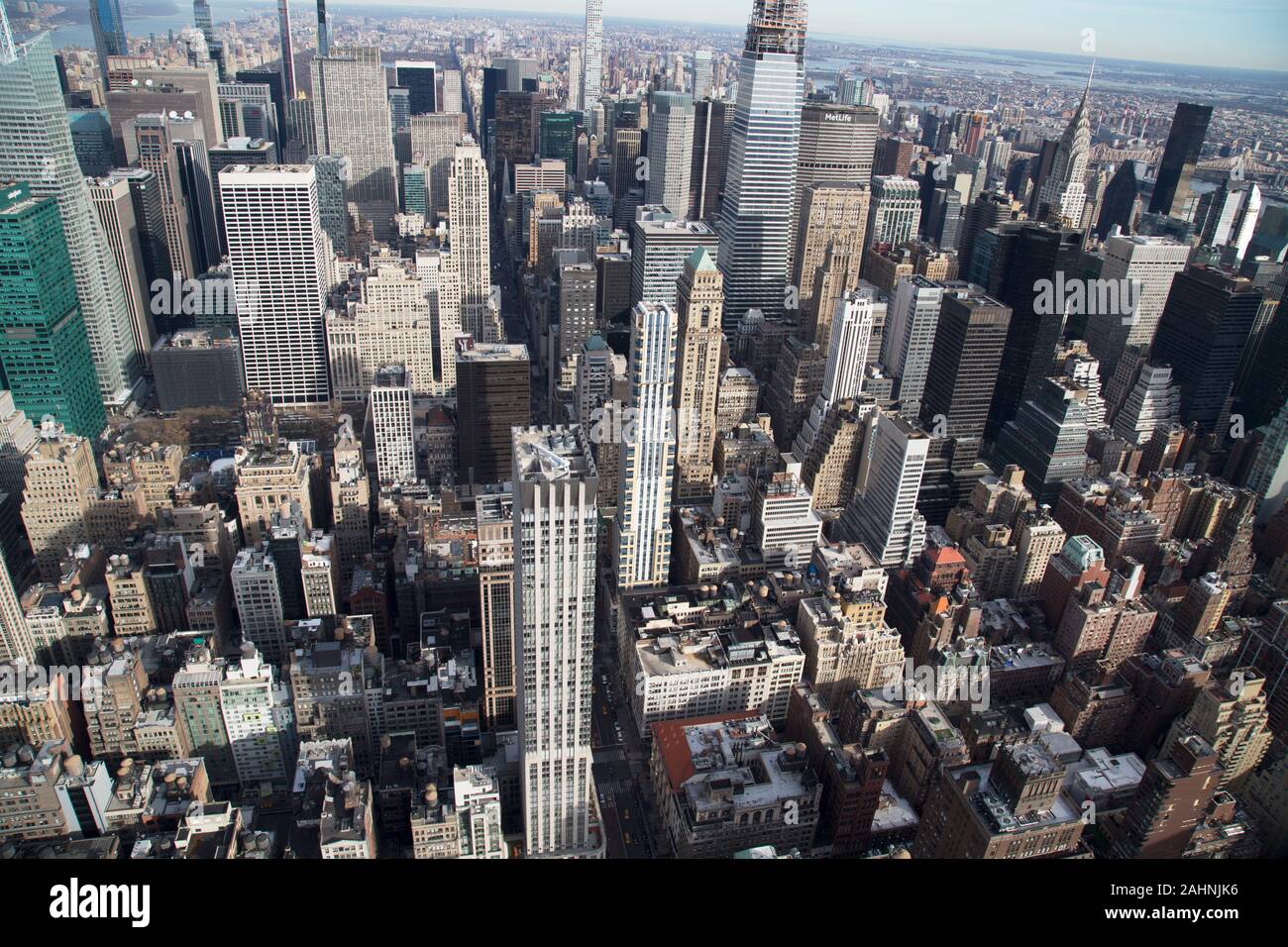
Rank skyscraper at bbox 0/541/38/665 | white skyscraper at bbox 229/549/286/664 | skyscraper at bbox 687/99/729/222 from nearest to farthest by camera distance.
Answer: skyscraper at bbox 0/541/38/665, white skyscraper at bbox 229/549/286/664, skyscraper at bbox 687/99/729/222

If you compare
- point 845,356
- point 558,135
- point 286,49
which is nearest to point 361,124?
point 286,49

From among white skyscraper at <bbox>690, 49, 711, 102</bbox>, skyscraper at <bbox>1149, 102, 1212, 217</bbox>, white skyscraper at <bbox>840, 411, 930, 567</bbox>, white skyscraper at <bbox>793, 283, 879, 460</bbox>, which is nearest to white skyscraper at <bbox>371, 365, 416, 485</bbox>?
white skyscraper at <bbox>793, 283, 879, 460</bbox>

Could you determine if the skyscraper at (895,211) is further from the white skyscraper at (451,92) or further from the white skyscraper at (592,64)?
the white skyscraper at (451,92)

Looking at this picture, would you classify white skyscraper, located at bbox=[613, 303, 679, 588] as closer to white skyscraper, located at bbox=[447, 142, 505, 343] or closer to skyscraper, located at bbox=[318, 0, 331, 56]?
white skyscraper, located at bbox=[447, 142, 505, 343]

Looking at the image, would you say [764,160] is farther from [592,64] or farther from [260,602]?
[260,602]

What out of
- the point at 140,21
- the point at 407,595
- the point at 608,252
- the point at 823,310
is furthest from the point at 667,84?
the point at 407,595

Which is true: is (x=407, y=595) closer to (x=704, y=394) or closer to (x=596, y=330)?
(x=704, y=394)
